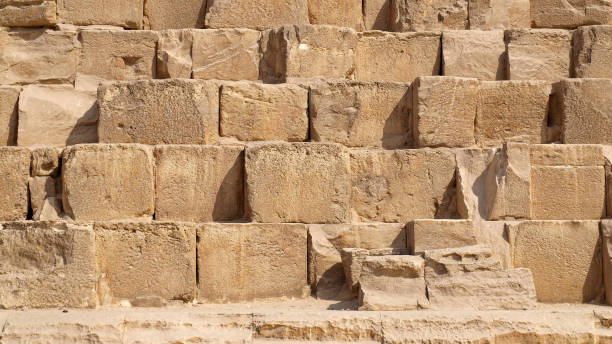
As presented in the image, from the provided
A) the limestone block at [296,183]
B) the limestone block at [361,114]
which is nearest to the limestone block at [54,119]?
the limestone block at [296,183]

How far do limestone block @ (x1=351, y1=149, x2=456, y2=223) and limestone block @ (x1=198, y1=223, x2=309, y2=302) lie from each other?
0.76 m

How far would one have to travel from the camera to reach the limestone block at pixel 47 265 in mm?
6422

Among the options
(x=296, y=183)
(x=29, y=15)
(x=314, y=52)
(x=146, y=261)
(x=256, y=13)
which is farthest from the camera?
(x=256, y=13)

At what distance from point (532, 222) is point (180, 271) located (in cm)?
277

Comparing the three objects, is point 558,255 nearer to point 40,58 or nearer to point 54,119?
point 54,119

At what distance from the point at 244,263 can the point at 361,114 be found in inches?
66.6

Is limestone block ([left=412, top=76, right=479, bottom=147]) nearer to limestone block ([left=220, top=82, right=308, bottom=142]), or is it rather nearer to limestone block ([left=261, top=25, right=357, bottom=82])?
limestone block ([left=261, top=25, right=357, bottom=82])

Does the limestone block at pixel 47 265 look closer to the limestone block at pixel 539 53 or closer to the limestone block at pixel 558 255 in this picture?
the limestone block at pixel 558 255

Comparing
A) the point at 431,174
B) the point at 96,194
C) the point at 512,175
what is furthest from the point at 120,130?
the point at 512,175

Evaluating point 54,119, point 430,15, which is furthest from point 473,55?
point 54,119

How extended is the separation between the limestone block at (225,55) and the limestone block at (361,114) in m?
0.84

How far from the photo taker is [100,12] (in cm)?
833

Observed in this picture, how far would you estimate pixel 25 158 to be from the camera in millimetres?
7125

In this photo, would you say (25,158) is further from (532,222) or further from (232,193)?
(532,222)
